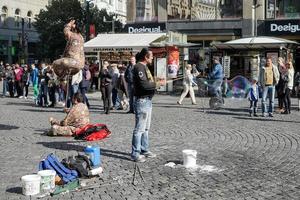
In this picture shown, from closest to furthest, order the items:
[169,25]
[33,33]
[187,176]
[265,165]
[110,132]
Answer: [187,176] < [265,165] < [110,132] < [169,25] < [33,33]

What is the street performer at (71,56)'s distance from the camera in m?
11.5

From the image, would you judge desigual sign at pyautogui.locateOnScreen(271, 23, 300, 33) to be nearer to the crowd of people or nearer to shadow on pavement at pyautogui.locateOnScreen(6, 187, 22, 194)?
the crowd of people

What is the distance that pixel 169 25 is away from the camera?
119 ft

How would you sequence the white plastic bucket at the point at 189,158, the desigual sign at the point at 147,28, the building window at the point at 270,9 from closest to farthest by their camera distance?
the white plastic bucket at the point at 189,158, the building window at the point at 270,9, the desigual sign at the point at 147,28

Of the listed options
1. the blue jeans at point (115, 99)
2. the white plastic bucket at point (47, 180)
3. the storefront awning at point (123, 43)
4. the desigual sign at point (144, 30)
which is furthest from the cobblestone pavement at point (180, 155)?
the desigual sign at point (144, 30)

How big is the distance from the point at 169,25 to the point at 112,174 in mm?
28781

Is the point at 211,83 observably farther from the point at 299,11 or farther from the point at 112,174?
the point at 299,11

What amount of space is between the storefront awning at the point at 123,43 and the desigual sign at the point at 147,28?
6677mm

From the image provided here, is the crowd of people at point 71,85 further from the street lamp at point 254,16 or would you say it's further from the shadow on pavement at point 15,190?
the street lamp at point 254,16

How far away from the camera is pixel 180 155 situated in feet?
31.8

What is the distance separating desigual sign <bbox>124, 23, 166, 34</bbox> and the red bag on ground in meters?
25.1

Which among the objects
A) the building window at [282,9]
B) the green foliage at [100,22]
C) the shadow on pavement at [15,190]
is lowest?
the shadow on pavement at [15,190]

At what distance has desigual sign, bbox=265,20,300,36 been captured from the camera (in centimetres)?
3262

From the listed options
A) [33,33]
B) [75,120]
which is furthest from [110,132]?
[33,33]
